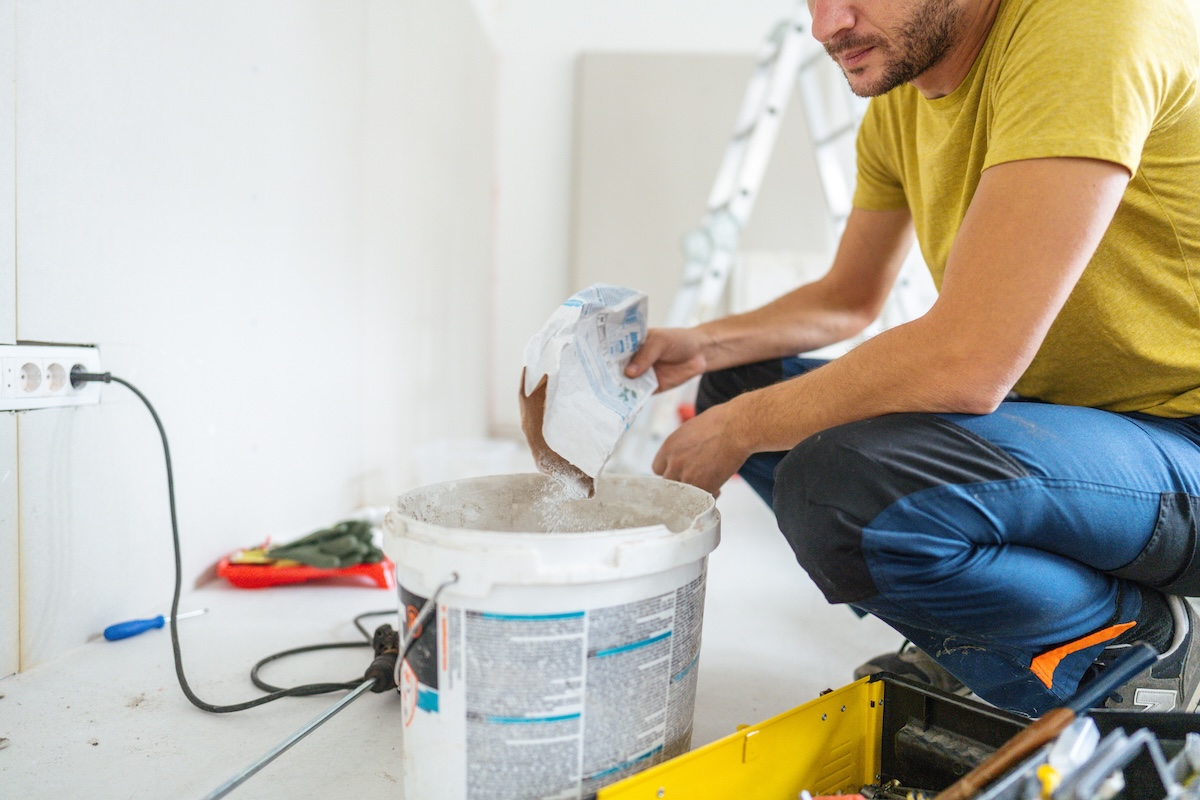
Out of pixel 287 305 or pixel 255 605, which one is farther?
pixel 287 305

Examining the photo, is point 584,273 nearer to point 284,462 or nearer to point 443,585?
point 284,462

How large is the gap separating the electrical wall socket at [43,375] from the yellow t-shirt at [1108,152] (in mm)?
1107

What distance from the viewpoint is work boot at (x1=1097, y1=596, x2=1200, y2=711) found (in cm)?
77

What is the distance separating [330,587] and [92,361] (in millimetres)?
567

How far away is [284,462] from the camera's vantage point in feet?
5.51

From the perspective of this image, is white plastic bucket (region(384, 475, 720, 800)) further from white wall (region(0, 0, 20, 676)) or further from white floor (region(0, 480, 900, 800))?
white wall (region(0, 0, 20, 676))

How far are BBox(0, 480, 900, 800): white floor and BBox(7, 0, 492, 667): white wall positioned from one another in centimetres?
12

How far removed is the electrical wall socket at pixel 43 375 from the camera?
3.20ft

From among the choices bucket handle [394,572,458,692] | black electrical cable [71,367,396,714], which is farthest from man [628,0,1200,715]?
black electrical cable [71,367,396,714]

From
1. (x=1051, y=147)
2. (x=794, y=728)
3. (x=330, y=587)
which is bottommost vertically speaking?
(x=330, y=587)

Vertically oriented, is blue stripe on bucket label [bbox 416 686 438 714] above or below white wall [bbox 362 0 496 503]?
below

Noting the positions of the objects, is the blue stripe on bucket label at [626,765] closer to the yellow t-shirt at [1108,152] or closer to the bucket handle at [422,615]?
the bucket handle at [422,615]

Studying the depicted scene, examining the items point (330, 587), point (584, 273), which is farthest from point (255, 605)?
point (584, 273)

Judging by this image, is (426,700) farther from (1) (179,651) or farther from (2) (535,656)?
(1) (179,651)
